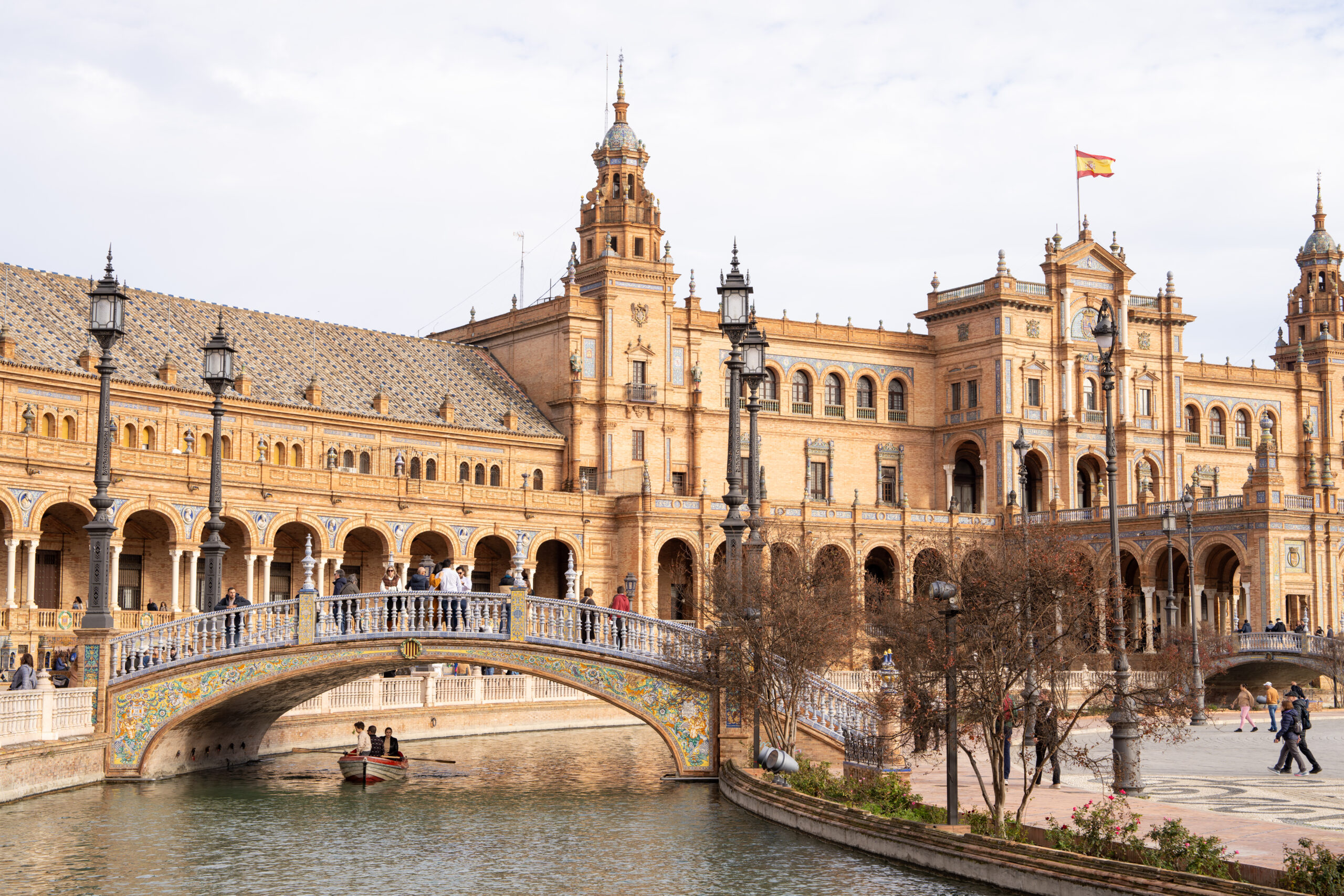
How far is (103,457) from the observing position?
2767cm

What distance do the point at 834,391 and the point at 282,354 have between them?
87.8 ft

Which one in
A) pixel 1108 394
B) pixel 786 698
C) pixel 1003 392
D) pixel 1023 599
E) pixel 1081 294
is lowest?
pixel 786 698

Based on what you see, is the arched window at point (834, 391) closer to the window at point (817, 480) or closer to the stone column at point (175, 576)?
the window at point (817, 480)

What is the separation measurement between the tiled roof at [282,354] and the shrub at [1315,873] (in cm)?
4335

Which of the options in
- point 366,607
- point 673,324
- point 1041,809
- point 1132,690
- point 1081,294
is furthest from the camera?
point 1081,294

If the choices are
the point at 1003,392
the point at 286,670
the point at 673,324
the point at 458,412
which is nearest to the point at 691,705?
the point at 286,670

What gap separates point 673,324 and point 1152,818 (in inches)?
2050

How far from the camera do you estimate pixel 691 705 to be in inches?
1150

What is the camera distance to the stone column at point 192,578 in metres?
50.4

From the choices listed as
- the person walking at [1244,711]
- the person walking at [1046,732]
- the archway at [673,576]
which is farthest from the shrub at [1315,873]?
the archway at [673,576]

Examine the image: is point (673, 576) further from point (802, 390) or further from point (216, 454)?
point (216, 454)

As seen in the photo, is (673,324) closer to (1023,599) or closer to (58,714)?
(58,714)

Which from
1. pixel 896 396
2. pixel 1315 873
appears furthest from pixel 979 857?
pixel 896 396

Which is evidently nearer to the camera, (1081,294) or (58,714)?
(58,714)
